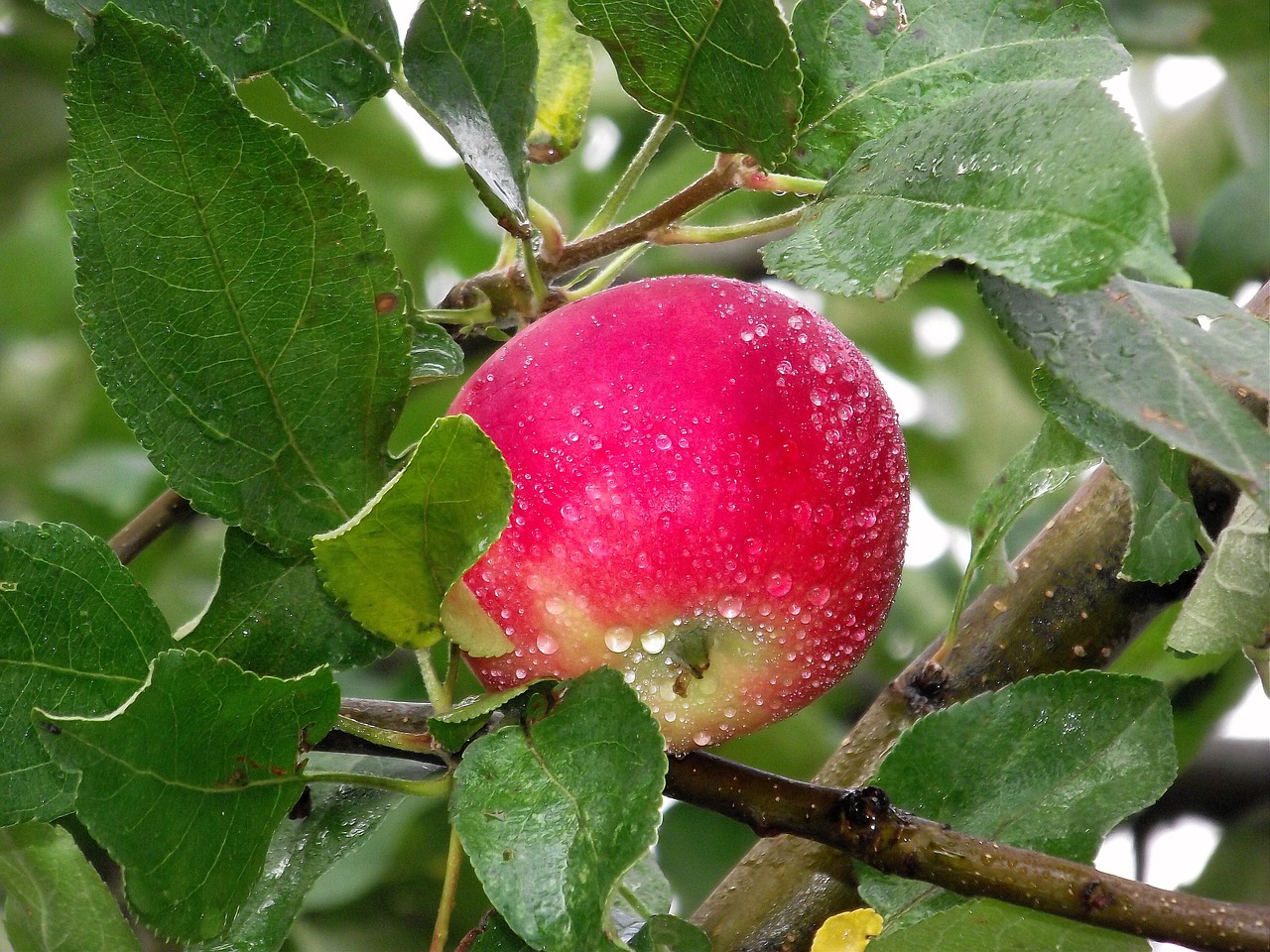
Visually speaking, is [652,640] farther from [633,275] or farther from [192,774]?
[633,275]

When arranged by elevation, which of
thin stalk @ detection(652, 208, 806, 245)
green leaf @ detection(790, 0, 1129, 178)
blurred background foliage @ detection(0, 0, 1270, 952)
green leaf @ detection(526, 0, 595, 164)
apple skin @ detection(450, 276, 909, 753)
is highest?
green leaf @ detection(790, 0, 1129, 178)

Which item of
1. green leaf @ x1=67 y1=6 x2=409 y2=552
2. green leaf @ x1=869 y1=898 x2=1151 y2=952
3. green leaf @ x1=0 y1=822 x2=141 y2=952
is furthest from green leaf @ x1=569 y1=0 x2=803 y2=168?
green leaf @ x1=0 y1=822 x2=141 y2=952

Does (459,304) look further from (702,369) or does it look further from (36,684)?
(36,684)

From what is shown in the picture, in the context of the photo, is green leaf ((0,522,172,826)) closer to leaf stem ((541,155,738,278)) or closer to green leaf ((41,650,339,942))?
green leaf ((41,650,339,942))

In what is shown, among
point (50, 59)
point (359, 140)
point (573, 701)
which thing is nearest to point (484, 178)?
point (573, 701)

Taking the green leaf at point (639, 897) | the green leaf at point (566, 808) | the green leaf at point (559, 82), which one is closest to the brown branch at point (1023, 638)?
the green leaf at point (639, 897)

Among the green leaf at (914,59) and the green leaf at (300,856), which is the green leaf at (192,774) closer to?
the green leaf at (300,856)
